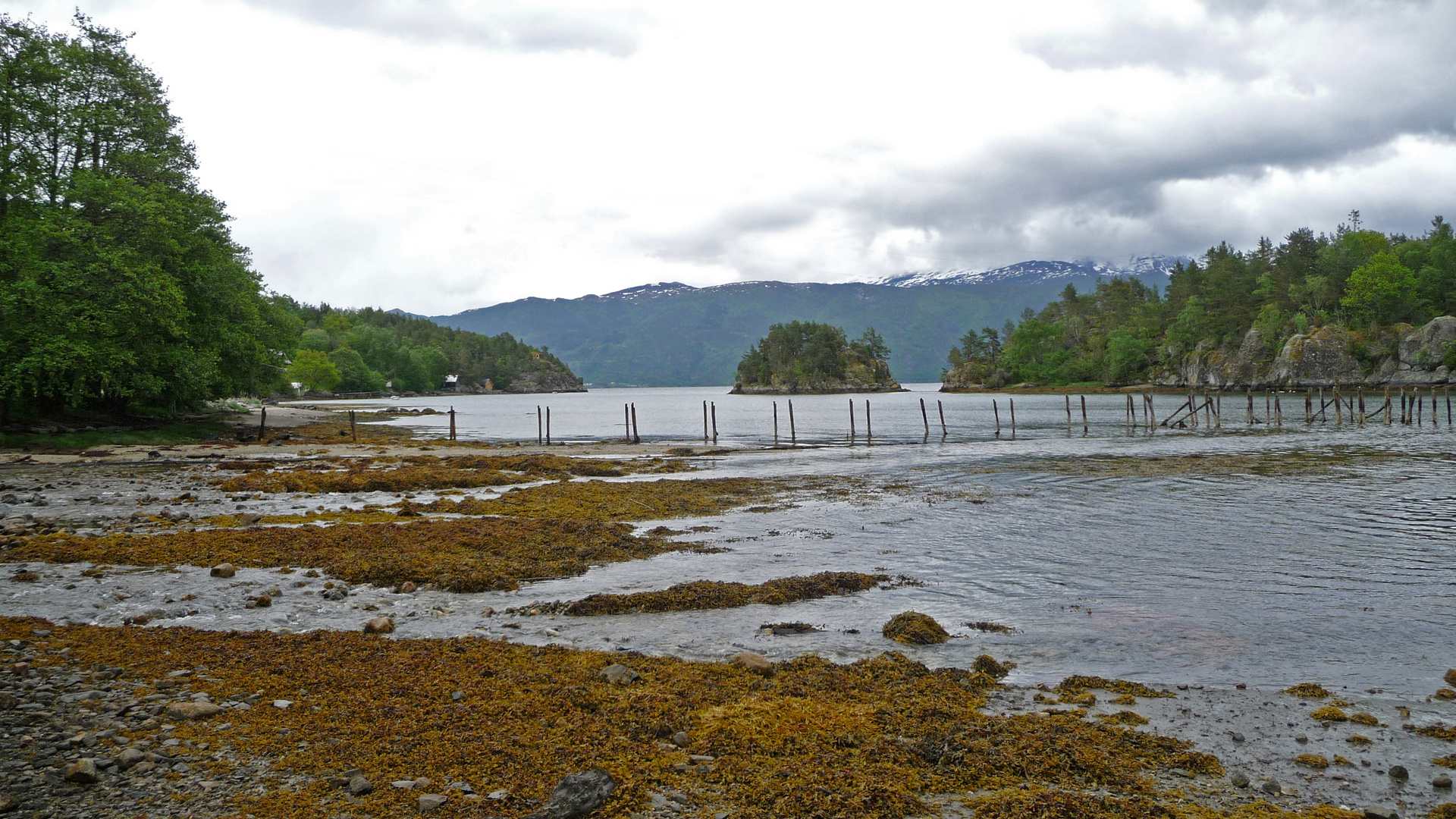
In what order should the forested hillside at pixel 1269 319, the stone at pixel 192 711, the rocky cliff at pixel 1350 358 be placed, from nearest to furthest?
the stone at pixel 192 711 → the rocky cliff at pixel 1350 358 → the forested hillside at pixel 1269 319

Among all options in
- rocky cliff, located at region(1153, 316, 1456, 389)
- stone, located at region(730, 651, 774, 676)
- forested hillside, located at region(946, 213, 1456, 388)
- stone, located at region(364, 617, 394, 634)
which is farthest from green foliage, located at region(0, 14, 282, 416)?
forested hillside, located at region(946, 213, 1456, 388)

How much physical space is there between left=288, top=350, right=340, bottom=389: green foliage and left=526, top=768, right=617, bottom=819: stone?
163 metres

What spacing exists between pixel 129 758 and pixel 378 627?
14.7 feet

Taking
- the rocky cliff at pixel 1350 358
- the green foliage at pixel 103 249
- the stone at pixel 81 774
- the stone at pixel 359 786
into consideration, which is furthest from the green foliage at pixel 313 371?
the stone at pixel 359 786

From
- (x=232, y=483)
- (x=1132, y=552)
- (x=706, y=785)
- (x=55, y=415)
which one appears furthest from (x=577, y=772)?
(x=55, y=415)

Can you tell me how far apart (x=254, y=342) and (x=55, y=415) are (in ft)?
30.4

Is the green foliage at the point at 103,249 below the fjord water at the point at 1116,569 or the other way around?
the other way around

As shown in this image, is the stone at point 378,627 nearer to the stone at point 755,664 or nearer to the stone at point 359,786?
the stone at point 755,664

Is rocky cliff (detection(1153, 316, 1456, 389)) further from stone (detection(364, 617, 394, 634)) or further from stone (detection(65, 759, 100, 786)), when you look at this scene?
stone (detection(65, 759, 100, 786))

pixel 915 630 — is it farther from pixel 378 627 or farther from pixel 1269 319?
pixel 1269 319

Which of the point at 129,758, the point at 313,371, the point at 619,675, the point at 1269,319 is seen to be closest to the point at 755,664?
the point at 619,675

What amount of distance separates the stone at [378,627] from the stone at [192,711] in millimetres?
3184

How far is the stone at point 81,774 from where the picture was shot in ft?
17.4

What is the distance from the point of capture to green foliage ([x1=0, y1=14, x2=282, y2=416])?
3130cm
